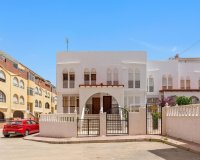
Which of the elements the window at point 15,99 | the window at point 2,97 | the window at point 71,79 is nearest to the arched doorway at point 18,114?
the window at point 15,99

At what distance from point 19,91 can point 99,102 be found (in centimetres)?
2412

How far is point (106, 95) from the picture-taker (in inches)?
1332

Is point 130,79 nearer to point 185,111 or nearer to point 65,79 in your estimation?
point 65,79

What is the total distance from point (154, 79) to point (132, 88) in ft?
15.4

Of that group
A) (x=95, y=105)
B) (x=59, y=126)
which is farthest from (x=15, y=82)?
(x=59, y=126)

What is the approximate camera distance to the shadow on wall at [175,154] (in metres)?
11.8

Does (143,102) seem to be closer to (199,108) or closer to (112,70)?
(112,70)

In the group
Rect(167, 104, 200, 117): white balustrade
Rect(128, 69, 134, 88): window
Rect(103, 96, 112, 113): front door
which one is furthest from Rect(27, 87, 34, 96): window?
Rect(167, 104, 200, 117): white balustrade

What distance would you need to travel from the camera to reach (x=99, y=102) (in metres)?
34.0

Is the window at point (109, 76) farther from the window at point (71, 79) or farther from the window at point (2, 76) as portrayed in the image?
the window at point (2, 76)

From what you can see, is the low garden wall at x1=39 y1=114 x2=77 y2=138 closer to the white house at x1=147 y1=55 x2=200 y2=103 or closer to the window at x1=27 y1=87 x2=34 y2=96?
the white house at x1=147 y1=55 x2=200 y2=103

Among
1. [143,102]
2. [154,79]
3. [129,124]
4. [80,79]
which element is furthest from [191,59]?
[129,124]

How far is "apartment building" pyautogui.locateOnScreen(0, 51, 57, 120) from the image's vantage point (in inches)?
1857

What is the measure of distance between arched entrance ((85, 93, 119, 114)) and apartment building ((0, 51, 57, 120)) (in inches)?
698
